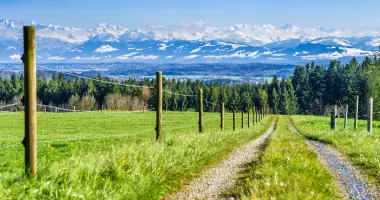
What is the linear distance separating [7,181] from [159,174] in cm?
359

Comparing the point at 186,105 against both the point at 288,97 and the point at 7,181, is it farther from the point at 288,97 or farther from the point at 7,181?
the point at 7,181

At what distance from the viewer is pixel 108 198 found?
7230 millimetres

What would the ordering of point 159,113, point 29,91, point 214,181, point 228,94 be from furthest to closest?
point 228,94 → point 159,113 → point 214,181 → point 29,91

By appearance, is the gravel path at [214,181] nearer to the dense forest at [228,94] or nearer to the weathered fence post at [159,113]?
the weathered fence post at [159,113]

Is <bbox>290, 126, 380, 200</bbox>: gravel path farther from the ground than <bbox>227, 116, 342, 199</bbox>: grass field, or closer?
closer

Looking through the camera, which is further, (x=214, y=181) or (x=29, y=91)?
(x=214, y=181)

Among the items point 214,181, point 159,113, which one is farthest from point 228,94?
point 214,181

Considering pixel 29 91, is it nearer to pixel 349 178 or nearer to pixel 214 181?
pixel 214 181

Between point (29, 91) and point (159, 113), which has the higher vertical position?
point (29, 91)

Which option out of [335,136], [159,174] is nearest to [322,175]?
[159,174]

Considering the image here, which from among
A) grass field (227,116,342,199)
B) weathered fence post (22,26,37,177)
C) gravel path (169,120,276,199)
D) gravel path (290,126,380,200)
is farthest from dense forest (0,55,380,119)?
weathered fence post (22,26,37,177)

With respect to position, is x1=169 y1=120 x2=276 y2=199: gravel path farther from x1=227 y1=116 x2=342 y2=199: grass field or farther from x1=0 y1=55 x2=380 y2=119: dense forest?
x1=0 y1=55 x2=380 y2=119: dense forest

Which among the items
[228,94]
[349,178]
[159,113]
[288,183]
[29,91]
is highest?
[29,91]

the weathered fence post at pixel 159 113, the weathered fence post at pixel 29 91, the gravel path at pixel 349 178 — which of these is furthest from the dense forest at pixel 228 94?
the weathered fence post at pixel 29 91
